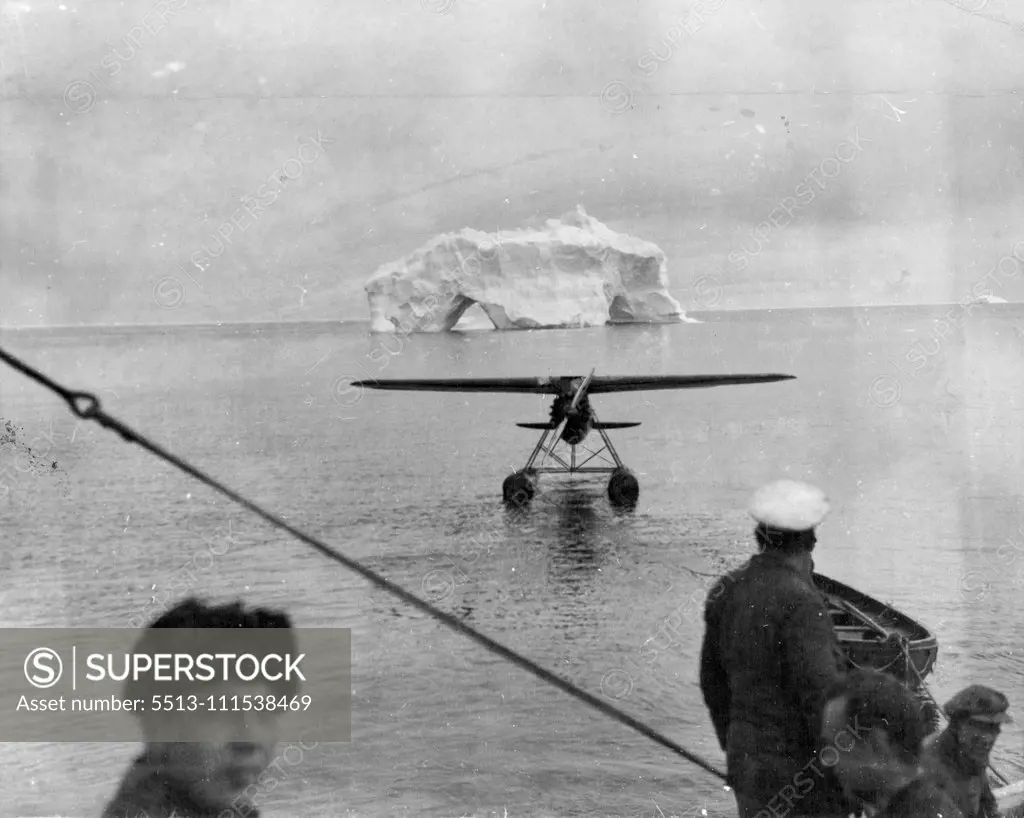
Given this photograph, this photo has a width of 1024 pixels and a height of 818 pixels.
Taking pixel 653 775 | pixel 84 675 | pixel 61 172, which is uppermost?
pixel 61 172

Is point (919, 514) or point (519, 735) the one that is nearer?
point (519, 735)

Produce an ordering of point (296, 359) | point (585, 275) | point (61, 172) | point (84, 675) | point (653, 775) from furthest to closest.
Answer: point (296, 359) → point (585, 275) → point (653, 775) → point (61, 172) → point (84, 675)

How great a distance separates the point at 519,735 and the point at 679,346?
29.6 metres

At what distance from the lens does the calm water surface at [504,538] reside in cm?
639

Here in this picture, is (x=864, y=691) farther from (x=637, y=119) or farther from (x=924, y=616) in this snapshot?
(x=924, y=616)

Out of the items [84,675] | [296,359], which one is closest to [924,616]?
[84,675]

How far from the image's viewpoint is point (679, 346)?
35344 mm

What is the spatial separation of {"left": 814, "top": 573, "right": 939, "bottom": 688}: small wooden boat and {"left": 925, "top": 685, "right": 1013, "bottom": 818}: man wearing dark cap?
3.57ft

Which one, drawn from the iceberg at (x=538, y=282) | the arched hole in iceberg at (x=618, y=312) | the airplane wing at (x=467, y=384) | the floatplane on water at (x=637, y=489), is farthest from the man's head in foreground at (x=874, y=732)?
the arched hole in iceberg at (x=618, y=312)

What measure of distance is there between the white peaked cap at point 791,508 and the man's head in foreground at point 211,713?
1624mm

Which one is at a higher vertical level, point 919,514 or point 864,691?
point 864,691

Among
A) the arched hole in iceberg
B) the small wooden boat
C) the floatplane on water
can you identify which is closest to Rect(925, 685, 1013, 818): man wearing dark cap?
the floatplane on water

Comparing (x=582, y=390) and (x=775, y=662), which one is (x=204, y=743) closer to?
(x=775, y=662)

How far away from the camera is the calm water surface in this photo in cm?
639
